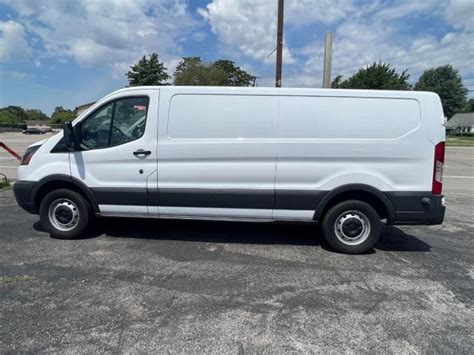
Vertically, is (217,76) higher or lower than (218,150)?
higher

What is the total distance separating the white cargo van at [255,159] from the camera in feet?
13.2

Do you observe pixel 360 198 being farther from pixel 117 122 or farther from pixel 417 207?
pixel 117 122

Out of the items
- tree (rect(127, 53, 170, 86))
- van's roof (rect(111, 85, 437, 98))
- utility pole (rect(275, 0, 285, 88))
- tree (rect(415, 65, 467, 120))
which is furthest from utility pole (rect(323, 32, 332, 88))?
tree (rect(415, 65, 467, 120))

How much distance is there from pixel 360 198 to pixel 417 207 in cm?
70

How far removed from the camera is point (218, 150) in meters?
4.17

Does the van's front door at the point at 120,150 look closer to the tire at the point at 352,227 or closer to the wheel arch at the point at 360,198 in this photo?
the wheel arch at the point at 360,198

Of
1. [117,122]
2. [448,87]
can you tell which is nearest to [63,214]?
[117,122]

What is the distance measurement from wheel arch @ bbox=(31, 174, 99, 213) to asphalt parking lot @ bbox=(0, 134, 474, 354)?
0.61 m

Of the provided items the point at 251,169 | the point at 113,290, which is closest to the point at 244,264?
the point at 251,169

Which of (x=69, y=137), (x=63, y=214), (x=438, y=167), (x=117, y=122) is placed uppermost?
(x=117, y=122)

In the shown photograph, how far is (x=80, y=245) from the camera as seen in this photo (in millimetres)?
4500

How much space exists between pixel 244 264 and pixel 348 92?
255cm

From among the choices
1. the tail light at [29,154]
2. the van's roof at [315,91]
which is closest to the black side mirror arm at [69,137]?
the tail light at [29,154]

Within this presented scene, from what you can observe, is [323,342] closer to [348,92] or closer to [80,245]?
[348,92]
